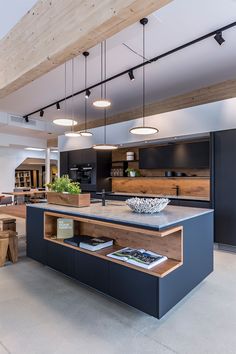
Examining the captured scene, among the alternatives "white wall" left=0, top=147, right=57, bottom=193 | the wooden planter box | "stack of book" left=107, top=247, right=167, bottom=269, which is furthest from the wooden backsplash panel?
"white wall" left=0, top=147, right=57, bottom=193

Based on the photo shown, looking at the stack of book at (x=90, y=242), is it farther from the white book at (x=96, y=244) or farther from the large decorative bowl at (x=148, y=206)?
the large decorative bowl at (x=148, y=206)

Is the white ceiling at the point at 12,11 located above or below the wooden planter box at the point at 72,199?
above

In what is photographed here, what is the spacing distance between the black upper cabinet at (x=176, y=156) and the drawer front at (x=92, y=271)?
355 centimetres

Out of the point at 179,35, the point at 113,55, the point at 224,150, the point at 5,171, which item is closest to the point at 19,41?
the point at 113,55

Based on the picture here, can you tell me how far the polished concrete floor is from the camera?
181 centimetres

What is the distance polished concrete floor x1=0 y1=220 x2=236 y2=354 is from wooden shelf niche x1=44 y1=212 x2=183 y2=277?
0.48 metres

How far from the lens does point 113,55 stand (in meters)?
3.96

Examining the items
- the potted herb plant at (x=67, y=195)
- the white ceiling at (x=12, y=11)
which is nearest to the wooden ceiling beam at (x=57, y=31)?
the white ceiling at (x=12, y=11)

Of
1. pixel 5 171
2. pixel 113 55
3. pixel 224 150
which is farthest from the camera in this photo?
pixel 5 171

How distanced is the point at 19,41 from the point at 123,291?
3.38 meters

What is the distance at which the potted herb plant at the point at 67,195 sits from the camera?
3130mm

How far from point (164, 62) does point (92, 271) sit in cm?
359

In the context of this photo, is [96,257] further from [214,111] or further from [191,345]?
[214,111]

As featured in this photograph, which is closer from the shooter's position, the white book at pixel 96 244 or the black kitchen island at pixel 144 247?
the black kitchen island at pixel 144 247
